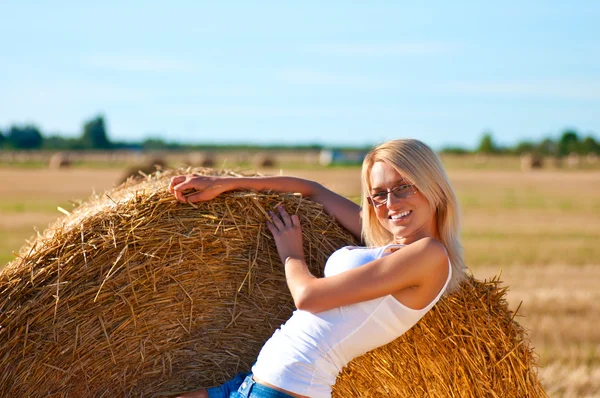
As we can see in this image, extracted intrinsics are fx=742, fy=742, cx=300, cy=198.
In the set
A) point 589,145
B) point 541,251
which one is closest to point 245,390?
point 541,251

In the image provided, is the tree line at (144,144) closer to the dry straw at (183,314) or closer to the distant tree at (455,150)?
the distant tree at (455,150)

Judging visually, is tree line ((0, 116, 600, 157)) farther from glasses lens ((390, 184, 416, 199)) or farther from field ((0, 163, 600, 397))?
glasses lens ((390, 184, 416, 199))

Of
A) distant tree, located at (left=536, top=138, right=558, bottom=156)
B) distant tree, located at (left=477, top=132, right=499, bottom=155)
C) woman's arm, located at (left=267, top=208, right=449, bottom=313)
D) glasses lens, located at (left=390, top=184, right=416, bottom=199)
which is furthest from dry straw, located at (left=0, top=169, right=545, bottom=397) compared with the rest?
distant tree, located at (left=477, top=132, right=499, bottom=155)

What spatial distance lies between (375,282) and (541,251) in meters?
7.40

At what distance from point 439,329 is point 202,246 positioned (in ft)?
3.86

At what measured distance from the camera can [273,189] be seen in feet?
11.9

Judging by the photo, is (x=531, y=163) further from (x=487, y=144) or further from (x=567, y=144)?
(x=487, y=144)

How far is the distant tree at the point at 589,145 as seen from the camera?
59.3m

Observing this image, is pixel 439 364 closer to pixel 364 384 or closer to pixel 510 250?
pixel 364 384

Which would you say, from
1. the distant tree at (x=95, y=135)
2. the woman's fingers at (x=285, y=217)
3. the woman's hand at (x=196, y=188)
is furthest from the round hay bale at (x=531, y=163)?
the distant tree at (x=95, y=135)

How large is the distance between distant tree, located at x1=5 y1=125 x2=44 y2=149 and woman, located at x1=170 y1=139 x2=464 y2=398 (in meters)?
78.5

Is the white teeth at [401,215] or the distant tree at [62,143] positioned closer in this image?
the white teeth at [401,215]

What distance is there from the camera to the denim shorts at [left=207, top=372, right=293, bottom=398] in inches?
112

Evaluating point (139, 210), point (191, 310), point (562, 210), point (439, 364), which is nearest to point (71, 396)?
point (191, 310)
